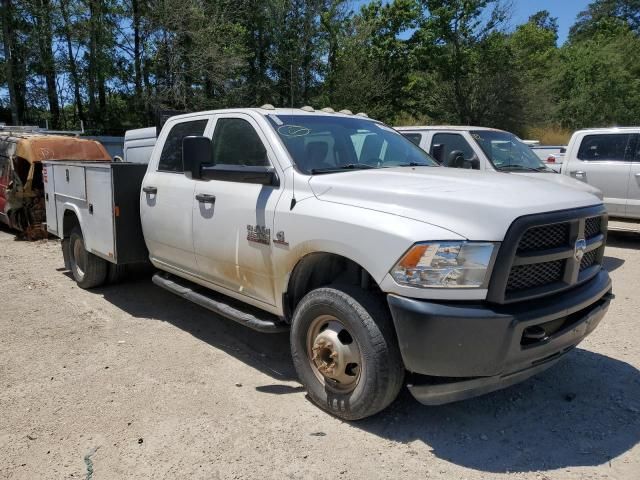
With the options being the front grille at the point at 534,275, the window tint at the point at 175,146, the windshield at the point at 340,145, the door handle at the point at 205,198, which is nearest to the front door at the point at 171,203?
the window tint at the point at 175,146

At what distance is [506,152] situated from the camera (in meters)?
8.34

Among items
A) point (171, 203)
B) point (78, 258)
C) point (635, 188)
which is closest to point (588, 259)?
point (171, 203)

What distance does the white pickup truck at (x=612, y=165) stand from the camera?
30.6ft

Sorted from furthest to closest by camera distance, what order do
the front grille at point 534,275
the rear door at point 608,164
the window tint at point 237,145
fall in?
the rear door at point 608,164 → the window tint at point 237,145 → the front grille at point 534,275

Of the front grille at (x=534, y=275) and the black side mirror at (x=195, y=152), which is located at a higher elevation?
the black side mirror at (x=195, y=152)

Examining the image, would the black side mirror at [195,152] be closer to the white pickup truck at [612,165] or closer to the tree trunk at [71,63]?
the white pickup truck at [612,165]

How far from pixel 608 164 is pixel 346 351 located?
27.2 feet

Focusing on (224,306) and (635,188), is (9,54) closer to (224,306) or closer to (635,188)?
(224,306)

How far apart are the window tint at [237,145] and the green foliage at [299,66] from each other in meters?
18.8

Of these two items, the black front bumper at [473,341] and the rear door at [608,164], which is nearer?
the black front bumper at [473,341]

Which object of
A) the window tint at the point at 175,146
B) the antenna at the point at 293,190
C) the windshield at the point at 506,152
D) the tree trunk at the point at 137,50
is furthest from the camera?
the tree trunk at the point at 137,50

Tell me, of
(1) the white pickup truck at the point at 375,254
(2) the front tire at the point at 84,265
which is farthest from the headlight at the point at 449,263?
(2) the front tire at the point at 84,265

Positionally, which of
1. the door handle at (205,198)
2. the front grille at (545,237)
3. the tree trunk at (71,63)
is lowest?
the front grille at (545,237)

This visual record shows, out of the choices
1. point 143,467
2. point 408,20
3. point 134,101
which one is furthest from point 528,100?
point 143,467
